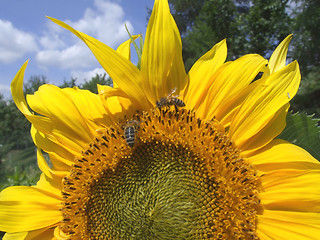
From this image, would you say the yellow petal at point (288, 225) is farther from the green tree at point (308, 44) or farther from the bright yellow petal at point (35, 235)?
the green tree at point (308, 44)

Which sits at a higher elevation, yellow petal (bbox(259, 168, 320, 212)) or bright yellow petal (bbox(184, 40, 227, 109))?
bright yellow petal (bbox(184, 40, 227, 109))

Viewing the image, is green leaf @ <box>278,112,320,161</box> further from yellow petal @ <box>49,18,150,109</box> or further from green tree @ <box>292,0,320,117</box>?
green tree @ <box>292,0,320,117</box>

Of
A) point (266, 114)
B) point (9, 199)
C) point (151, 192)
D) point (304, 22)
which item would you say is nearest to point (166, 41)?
point (266, 114)

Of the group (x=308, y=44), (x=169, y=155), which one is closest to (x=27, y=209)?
(x=169, y=155)

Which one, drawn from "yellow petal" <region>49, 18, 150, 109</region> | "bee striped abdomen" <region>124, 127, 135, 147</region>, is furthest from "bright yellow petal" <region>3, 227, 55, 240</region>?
"yellow petal" <region>49, 18, 150, 109</region>

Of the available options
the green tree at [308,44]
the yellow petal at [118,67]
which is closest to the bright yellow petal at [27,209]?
the yellow petal at [118,67]

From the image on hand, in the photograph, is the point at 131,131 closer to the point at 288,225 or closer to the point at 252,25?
the point at 288,225

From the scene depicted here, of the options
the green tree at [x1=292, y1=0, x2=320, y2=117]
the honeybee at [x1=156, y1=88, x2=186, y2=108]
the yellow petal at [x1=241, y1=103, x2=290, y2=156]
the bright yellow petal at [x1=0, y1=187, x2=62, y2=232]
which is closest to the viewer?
the yellow petal at [x1=241, y1=103, x2=290, y2=156]

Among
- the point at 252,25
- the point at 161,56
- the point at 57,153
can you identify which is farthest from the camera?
the point at 252,25
